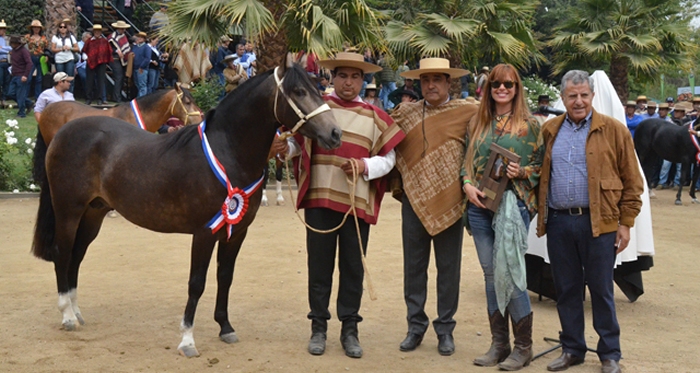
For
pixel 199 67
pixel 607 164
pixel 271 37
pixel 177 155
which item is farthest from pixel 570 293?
pixel 199 67

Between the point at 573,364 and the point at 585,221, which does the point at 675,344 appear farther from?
the point at 585,221

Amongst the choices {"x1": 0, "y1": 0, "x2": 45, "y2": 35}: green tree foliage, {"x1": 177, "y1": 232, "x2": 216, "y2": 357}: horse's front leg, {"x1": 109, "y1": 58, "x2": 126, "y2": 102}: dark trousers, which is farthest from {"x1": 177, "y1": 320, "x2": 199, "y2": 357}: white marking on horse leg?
{"x1": 0, "y1": 0, "x2": 45, "y2": 35}: green tree foliage

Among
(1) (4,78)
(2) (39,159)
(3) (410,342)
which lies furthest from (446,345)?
(1) (4,78)

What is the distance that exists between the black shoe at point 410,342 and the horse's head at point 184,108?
5.79 metres

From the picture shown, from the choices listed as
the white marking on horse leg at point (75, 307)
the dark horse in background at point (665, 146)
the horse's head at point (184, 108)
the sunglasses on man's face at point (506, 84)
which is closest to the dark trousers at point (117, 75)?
the horse's head at point (184, 108)

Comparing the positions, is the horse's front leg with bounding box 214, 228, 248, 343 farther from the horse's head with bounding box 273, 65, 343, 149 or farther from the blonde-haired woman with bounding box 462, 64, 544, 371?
the blonde-haired woman with bounding box 462, 64, 544, 371

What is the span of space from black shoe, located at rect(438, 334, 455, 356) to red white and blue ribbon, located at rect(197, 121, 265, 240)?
1707 mm

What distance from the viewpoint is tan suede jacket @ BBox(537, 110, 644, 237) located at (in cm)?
481

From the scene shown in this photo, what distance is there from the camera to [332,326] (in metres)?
6.21

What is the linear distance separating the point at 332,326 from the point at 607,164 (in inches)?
103

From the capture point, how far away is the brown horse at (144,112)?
10.4 metres

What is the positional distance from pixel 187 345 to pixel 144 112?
19.3ft

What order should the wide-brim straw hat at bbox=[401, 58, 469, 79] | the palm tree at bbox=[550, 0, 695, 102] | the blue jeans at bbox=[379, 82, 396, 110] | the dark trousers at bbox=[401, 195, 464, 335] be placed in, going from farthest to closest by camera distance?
the blue jeans at bbox=[379, 82, 396, 110] < the palm tree at bbox=[550, 0, 695, 102] < the dark trousers at bbox=[401, 195, 464, 335] < the wide-brim straw hat at bbox=[401, 58, 469, 79]

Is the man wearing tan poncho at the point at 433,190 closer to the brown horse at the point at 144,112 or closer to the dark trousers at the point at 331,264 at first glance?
the dark trousers at the point at 331,264
